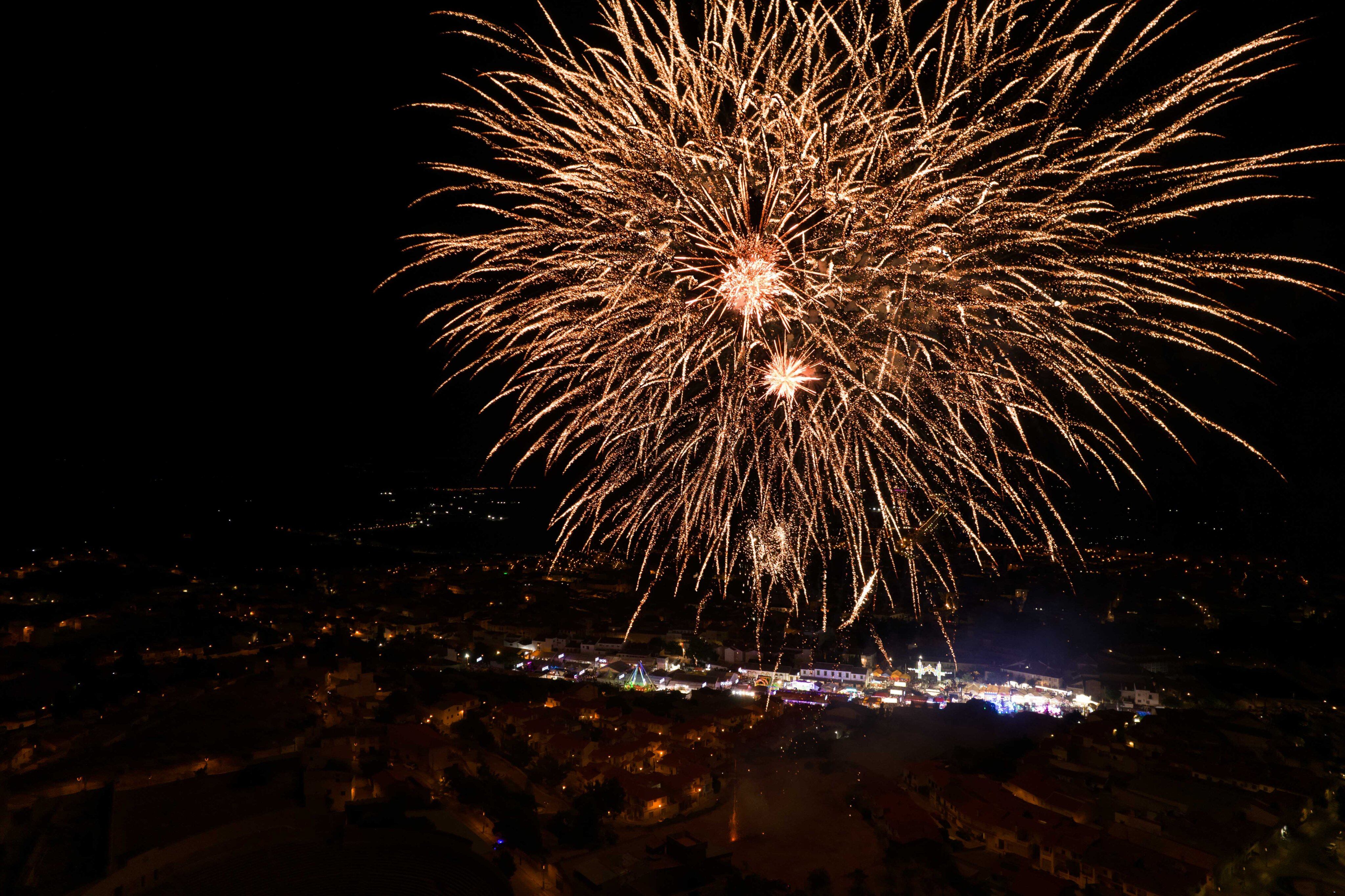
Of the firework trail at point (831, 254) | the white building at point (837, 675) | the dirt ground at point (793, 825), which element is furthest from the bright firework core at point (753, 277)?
the white building at point (837, 675)

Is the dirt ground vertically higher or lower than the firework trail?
lower

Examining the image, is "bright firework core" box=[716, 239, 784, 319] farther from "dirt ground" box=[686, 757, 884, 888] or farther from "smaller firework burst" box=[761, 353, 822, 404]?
"dirt ground" box=[686, 757, 884, 888]

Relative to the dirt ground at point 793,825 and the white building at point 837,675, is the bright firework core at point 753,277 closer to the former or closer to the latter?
the dirt ground at point 793,825

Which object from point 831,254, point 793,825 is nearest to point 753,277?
point 831,254

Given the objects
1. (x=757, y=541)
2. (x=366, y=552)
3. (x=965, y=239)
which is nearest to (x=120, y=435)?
(x=366, y=552)

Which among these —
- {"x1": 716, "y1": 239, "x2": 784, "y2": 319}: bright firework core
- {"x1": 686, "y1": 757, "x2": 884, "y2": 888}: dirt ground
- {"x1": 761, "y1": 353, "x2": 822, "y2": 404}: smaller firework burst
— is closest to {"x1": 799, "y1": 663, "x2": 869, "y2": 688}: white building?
{"x1": 686, "y1": 757, "x2": 884, "y2": 888}: dirt ground

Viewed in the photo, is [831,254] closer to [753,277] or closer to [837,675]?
[753,277]
